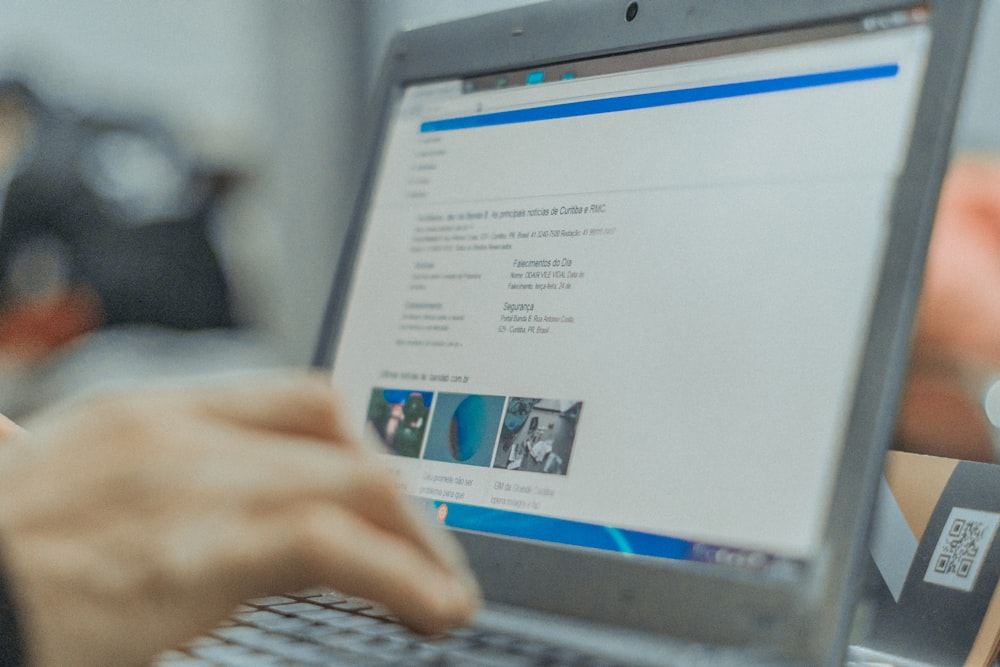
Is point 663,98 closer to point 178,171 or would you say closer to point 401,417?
point 401,417

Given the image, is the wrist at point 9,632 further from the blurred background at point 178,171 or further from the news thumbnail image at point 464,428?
the blurred background at point 178,171

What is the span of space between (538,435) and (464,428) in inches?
2.2

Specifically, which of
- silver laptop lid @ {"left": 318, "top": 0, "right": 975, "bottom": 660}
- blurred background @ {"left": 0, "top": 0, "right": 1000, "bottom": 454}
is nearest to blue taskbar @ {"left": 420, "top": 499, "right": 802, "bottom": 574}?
silver laptop lid @ {"left": 318, "top": 0, "right": 975, "bottom": 660}

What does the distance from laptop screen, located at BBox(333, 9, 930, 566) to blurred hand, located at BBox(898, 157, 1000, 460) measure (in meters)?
0.26

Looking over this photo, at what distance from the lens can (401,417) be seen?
565 millimetres

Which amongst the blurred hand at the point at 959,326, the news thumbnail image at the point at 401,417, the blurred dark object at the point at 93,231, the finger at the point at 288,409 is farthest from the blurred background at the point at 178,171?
the finger at the point at 288,409

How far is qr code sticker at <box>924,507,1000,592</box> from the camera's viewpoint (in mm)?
435

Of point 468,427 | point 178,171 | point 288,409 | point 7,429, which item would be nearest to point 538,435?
point 468,427

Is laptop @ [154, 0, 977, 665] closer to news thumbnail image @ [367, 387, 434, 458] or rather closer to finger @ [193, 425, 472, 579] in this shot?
news thumbnail image @ [367, 387, 434, 458]

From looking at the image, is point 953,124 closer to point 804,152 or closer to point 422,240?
point 804,152

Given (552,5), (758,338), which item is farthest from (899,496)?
(552,5)

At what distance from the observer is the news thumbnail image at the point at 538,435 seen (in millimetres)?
476

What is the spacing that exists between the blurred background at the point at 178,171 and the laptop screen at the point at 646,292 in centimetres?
57

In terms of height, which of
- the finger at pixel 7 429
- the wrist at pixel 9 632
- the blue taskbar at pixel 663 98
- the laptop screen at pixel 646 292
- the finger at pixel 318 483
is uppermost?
the blue taskbar at pixel 663 98
